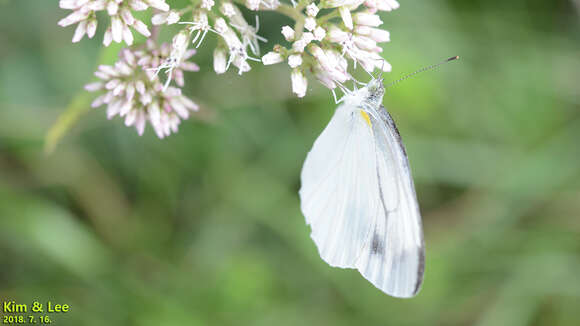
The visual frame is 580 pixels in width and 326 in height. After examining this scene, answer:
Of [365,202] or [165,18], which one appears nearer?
[165,18]

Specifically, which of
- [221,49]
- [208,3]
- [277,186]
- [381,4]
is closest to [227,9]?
[208,3]

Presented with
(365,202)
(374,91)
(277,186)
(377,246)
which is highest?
(277,186)

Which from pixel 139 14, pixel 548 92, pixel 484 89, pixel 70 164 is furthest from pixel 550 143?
pixel 70 164

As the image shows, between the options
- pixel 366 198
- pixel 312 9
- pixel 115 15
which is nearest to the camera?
pixel 115 15

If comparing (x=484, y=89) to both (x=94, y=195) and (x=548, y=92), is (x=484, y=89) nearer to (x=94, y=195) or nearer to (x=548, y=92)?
(x=548, y=92)

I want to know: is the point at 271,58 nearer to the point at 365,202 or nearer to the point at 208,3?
the point at 208,3

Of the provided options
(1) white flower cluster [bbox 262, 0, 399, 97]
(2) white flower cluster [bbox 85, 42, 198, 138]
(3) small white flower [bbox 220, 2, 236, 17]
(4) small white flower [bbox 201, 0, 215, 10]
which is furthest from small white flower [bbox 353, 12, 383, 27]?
(2) white flower cluster [bbox 85, 42, 198, 138]

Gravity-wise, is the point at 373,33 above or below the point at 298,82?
above
